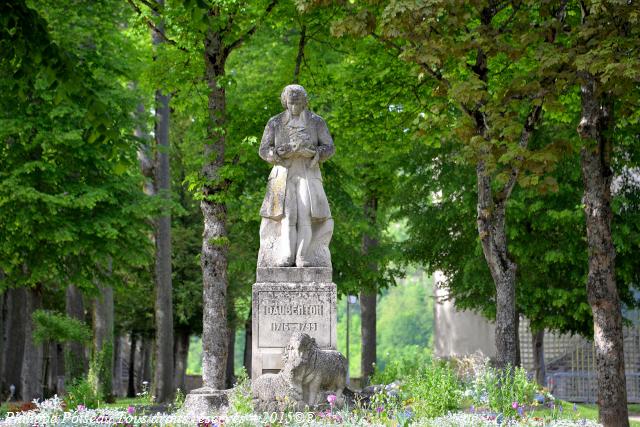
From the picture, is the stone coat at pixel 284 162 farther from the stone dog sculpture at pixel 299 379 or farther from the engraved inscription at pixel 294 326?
the stone dog sculpture at pixel 299 379

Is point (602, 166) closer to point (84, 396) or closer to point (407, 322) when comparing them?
point (84, 396)

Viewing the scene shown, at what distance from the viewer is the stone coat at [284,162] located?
14047 mm

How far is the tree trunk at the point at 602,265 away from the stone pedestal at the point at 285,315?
3.54 m

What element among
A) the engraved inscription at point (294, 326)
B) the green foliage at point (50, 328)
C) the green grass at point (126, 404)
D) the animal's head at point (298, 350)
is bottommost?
the green grass at point (126, 404)

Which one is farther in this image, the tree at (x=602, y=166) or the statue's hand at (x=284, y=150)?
the statue's hand at (x=284, y=150)

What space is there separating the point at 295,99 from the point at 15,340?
1411 cm

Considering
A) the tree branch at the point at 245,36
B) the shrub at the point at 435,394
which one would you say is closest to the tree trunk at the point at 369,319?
the tree branch at the point at 245,36

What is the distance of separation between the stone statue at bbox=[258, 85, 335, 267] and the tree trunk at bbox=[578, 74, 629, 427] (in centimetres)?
356

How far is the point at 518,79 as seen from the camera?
1459cm

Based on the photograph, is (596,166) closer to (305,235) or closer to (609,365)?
(609,365)

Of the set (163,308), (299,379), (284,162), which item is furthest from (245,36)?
(163,308)

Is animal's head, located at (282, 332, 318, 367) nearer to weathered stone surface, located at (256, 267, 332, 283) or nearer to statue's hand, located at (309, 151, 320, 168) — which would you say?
weathered stone surface, located at (256, 267, 332, 283)

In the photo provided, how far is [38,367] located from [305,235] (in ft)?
46.6

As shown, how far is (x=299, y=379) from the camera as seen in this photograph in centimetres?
1234
